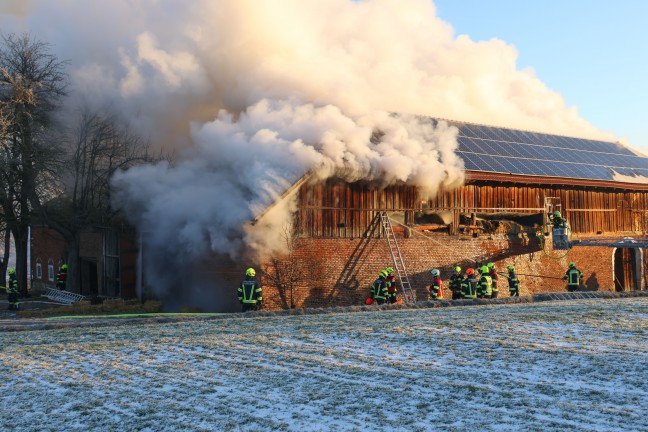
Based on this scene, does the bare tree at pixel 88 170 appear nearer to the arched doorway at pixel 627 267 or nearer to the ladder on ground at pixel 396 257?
the ladder on ground at pixel 396 257

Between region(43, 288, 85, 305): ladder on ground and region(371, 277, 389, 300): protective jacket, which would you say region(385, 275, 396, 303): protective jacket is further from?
region(43, 288, 85, 305): ladder on ground

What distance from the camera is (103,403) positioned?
22.3ft

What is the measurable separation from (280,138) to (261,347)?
901 centimetres

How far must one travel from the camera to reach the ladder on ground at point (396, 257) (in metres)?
19.8

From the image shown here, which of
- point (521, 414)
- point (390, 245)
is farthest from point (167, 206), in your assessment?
point (521, 414)

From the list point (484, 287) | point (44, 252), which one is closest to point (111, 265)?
point (44, 252)

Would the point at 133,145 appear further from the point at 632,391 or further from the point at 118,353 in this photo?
the point at 632,391

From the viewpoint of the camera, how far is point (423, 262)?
20953 mm

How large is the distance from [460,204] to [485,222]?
1.38 metres

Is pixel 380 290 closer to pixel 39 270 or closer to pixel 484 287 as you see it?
pixel 484 287

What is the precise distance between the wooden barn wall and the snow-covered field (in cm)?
735

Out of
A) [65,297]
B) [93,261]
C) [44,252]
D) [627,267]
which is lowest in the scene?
[65,297]

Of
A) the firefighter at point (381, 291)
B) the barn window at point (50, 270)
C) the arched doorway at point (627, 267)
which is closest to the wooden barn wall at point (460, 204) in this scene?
the arched doorway at point (627, 267)

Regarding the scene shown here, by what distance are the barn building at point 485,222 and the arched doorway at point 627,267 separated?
0.04m
